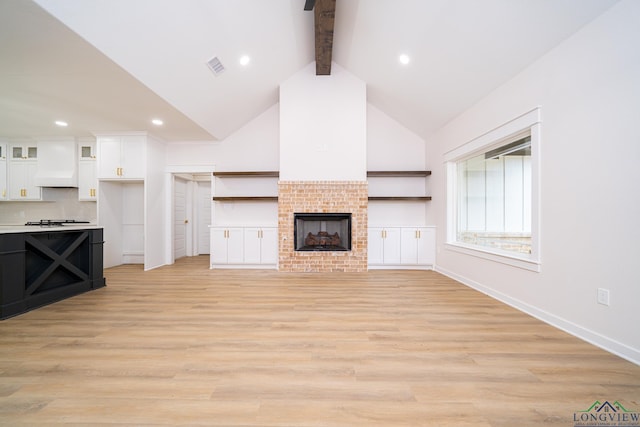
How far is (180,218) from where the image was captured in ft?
20.8

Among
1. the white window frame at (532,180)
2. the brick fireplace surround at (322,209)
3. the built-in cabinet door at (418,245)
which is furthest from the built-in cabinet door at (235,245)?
the white window frame at (532,180)

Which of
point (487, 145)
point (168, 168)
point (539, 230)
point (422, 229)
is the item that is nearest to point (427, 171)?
point (422, 229)

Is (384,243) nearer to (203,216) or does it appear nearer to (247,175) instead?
(247,175)

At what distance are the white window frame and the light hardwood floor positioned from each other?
0.58 m

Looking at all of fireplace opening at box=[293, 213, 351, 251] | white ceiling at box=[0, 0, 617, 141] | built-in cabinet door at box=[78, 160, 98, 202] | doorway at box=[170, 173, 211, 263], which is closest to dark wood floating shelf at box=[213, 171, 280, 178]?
white ceiling at box=[0, 0, 617, 141]

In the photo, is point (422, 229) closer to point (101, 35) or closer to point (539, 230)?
point (539, 230)

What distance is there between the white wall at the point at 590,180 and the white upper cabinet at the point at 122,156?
591cm

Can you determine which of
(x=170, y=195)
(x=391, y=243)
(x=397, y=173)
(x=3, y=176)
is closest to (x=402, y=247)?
(x=391, y=243)

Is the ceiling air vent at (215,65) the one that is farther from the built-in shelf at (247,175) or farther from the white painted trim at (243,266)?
the white painted trim at (243,266)

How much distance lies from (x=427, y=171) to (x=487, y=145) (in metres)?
1.70

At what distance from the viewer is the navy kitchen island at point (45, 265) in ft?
8.61

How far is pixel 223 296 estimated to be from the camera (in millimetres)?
3330

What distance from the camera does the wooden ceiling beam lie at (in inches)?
126

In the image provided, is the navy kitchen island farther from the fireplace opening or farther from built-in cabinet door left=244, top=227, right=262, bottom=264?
the fireplace opening
